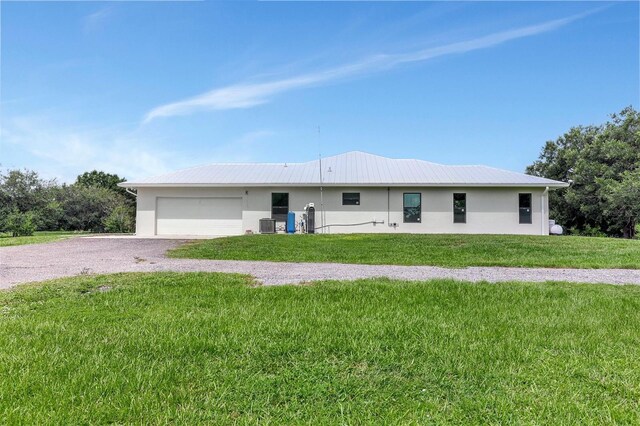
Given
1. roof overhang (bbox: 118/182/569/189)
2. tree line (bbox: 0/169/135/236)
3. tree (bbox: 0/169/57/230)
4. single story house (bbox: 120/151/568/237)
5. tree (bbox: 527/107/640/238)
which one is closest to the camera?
roof overhang (bbox: 118/182/569/189)

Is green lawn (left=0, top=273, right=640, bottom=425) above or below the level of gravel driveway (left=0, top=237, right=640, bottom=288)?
below

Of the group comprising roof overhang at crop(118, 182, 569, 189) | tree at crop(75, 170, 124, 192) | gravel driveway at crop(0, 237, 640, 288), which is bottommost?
gravel driveway at crop(0, 237, 640, 288)

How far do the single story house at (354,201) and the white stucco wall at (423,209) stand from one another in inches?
1.7

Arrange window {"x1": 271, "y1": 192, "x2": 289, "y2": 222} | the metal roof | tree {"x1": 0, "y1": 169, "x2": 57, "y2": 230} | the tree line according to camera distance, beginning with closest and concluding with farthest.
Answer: the metal roof, window {"x1": 271, "y1": 192, "x2": 289, "y2": 222}, the tree line, tree {"x1": 0, "y1": 169, "x2": 57, "y2": 230}

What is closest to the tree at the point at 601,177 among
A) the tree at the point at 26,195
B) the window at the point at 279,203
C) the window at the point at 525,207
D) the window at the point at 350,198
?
the window at the point at 525,207

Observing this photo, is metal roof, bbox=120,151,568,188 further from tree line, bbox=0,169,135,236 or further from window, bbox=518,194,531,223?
tree line, bbox=0,169,135,236

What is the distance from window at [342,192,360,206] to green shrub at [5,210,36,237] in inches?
629

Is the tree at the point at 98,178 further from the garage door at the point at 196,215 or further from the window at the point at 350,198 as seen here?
the window at the point at 350,198

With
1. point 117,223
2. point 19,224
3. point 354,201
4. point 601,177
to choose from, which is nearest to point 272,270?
point 354,201

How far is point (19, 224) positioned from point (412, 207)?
64.5ft

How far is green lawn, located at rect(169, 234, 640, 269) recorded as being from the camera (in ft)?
28.3

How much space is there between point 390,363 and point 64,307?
3745 mm

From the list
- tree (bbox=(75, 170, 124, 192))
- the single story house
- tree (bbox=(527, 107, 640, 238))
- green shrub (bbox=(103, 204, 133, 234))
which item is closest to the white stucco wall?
the single story house

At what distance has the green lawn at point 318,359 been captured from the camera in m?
2.16
